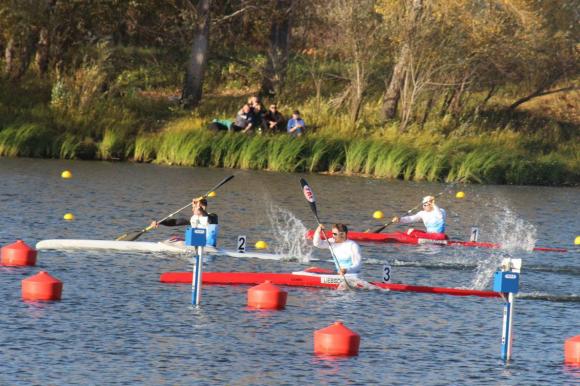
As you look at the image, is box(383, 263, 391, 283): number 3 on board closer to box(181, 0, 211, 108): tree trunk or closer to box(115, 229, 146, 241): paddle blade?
box(115, 229, 146, 241): paddle blade

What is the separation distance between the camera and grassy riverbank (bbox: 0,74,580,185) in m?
44.8

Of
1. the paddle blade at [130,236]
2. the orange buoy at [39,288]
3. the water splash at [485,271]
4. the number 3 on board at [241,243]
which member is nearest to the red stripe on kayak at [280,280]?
the water splash at [485,271]

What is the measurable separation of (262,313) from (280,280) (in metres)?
2.64

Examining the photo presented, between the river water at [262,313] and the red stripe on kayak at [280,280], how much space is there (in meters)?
0.17

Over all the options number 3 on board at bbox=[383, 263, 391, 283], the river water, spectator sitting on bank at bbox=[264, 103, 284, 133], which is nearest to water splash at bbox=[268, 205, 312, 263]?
the river water

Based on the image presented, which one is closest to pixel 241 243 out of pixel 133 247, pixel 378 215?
pixel 133 247

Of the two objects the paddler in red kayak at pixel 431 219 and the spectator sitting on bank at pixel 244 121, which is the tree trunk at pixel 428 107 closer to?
the spectator sitting on bank at pixel 244 121

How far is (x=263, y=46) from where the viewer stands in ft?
191

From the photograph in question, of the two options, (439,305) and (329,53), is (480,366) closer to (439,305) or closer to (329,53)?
(439,305)

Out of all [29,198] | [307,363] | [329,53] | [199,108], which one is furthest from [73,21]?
[307,363]

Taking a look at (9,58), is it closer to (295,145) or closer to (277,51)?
(277,51)

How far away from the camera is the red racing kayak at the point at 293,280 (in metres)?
Answer: 23.2

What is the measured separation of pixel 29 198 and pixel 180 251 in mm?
9301

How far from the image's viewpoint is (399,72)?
49281 mm
